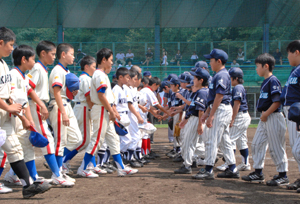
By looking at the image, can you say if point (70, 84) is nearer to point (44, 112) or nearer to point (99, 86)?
point (99, 86)

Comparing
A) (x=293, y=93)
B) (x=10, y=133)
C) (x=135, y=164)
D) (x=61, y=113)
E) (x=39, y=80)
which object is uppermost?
(x=39, y=80)

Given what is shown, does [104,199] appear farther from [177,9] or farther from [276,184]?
[177,9]

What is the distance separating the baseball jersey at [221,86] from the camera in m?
4.71

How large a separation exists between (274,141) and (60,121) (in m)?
3.05

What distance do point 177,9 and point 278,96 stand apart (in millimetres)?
13358

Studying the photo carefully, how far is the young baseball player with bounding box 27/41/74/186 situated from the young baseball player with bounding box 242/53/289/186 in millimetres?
2725

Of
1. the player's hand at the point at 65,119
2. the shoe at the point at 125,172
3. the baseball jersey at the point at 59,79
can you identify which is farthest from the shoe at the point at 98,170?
the baseball jersey at the point at 59,79

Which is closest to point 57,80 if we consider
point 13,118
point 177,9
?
point 13,118

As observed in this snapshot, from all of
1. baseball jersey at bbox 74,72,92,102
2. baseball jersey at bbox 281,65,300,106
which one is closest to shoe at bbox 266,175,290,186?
baseball jersey at bbox 281,65,300,106

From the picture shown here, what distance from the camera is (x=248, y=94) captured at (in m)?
15.4

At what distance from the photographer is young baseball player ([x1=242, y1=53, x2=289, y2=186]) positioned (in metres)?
4.56

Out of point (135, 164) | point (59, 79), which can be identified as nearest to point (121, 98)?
point (135, 164)

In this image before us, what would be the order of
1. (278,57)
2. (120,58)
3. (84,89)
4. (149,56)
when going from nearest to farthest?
(84,89) → (120,58) → (149,56) → (278,57)

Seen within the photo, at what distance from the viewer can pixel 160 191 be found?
4195 mm
